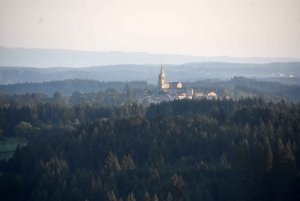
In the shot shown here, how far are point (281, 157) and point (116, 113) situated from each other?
127ft

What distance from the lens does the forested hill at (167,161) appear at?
90.4 ft

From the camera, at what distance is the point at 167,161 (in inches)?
1422

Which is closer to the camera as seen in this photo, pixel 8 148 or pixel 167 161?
pixel 167 161

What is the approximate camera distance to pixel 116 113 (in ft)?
211

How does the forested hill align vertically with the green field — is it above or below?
above

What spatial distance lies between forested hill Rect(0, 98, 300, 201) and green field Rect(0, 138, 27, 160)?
4508 mm

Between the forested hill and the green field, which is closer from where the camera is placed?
the forested hill

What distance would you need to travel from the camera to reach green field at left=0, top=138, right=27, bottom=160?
4485cm

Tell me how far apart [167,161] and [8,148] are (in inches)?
753

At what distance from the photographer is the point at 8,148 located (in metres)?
49.1

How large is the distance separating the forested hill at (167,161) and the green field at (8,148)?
4.51 meters

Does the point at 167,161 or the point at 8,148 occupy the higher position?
the point at 167,161

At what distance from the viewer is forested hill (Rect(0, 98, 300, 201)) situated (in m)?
27.6

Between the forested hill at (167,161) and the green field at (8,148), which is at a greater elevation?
the forested hill at (167,161)
